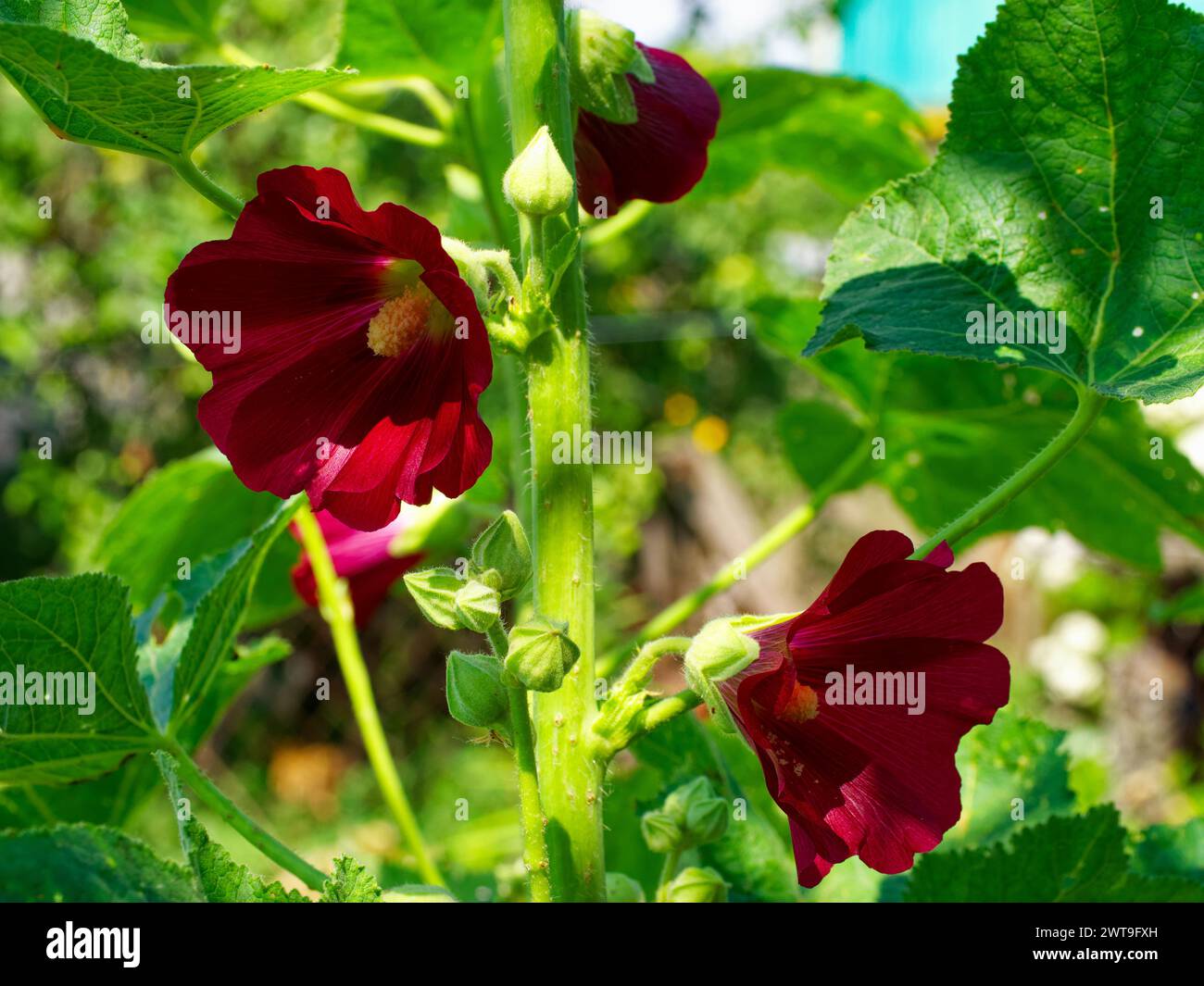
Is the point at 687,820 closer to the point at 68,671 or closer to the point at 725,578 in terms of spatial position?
the point at 725,578

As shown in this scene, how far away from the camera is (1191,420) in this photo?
3623mm

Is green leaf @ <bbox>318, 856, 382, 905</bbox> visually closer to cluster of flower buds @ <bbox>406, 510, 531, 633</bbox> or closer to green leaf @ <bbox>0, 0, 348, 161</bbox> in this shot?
cluster of flower buds @ <bbox>406, 510, 531, 633</bbox>

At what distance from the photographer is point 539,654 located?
68 cm

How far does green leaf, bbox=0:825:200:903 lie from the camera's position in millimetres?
705

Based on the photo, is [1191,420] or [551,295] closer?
[551,295]

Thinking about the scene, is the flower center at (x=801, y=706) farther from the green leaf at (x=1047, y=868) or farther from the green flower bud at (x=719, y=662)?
the green leaf at (x=1047, y=868)

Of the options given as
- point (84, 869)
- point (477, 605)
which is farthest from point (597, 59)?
point (84, 869)

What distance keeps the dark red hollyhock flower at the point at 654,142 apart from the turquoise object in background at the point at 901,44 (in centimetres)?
355

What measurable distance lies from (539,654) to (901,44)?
15.3 feet

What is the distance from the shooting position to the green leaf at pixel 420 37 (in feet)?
3.91

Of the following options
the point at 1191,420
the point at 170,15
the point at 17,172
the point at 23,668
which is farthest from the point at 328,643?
the point at 23,668
